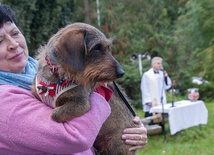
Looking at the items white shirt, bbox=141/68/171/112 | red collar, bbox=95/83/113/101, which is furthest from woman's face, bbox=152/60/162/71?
red collar, bbox=95/83/113/101

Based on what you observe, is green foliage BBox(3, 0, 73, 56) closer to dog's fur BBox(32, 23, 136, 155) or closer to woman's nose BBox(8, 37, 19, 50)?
woman's nose BBox(8, 37, 19, 50)

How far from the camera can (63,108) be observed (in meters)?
2.32

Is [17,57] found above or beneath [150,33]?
above

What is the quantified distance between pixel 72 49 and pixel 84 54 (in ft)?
0.30

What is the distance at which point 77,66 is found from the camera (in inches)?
91.4

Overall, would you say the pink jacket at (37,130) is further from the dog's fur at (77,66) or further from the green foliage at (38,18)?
the green foliage at (38,18)

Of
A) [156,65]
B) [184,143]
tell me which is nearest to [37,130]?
[184,143]

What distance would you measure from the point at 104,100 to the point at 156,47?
21.1m

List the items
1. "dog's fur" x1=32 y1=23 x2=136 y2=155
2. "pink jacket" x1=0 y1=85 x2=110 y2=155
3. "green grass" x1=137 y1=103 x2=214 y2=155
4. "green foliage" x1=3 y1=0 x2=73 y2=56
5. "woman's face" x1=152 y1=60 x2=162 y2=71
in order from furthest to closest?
"green foliage" x1=3 y1=0 x2=73 y2=56, "woman's face" x1=152 y1=60 x2=162 y2=71, "green grass" x1=137 y1=103 x2=214 y2=155, "dog's fur" x1=32 y1=23 x2=136 y2=155, "pink jacket" x1=0 y1=85 x2=110 y2=155

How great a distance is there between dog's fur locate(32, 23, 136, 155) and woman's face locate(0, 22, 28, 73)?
21 centimetres

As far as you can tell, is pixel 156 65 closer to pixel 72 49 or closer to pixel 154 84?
pixel 154 84

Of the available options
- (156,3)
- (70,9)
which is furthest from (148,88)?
(156,3)

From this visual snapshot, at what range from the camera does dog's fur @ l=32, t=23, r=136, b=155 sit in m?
2.31

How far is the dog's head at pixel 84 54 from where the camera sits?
2.31 m
